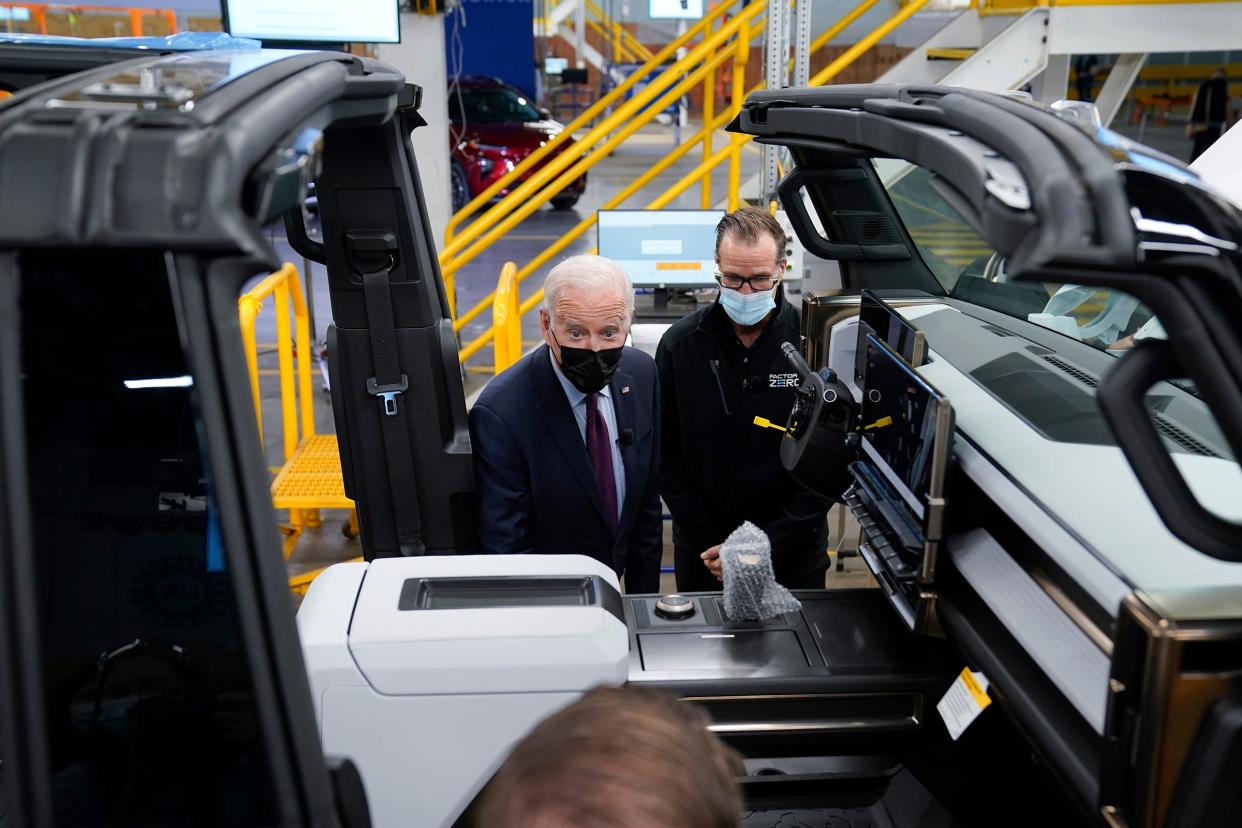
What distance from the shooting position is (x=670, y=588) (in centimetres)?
510

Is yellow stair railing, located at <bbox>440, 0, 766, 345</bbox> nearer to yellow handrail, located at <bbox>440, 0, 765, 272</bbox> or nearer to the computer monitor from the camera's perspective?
yellow handrail, located at <bbox>440, 0, 765, 272</bbox>

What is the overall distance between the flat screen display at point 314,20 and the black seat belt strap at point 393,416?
4.11 m

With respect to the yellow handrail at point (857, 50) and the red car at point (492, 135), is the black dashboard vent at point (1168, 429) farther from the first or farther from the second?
the red car at point (492, 135)

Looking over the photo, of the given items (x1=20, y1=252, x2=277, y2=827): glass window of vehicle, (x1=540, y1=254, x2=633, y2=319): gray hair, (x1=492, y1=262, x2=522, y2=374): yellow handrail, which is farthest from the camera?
(x1=492, y1=262, x2=522, y2=374): yellow handrail

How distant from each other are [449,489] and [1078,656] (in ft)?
5.84

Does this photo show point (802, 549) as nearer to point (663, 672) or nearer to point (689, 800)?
point (663, 672)

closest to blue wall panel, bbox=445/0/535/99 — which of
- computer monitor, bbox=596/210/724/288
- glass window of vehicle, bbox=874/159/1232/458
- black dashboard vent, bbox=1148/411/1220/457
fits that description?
computer monitor, bbox=596/210/724/288

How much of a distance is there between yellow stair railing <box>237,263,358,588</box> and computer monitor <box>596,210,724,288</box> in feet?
5.83

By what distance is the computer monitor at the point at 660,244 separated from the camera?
5848 mm

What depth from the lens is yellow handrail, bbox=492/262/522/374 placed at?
462 centimetres

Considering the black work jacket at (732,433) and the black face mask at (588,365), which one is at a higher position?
the black face mask at (588,365)

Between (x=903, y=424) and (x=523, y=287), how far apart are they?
9865 mm

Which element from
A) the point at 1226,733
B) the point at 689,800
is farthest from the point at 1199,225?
the point at 689,800

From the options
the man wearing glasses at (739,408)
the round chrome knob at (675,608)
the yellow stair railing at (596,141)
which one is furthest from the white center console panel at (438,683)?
the yellow stair railing at (596,141)
